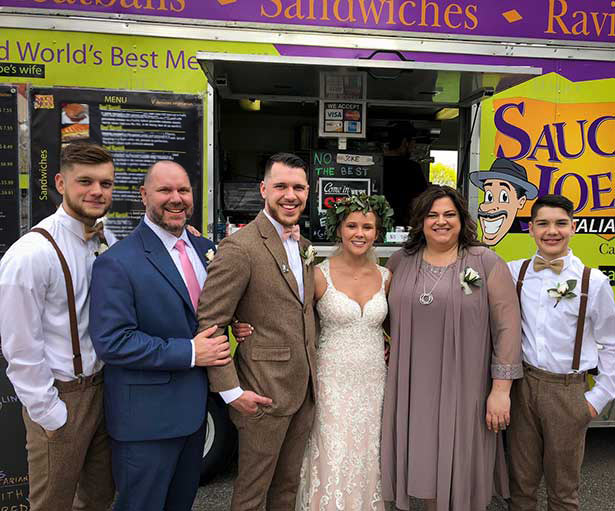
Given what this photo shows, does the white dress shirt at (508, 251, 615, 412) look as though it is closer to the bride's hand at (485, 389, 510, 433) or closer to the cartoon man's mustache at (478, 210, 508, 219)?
the bride's hand at (485, 389, 510, 433)

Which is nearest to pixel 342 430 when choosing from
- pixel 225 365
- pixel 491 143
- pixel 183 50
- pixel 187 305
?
pixel 225 365

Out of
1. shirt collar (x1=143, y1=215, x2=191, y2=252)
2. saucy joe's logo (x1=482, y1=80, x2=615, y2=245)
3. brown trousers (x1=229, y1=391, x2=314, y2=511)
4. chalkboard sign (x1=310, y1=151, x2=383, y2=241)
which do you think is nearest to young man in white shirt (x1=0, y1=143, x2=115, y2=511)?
shirt collar (x1=143, y1=215, x2=191, y2=252)

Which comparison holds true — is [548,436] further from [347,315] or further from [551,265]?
[347,315]

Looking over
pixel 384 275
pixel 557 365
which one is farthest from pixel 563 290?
pixel 384 275

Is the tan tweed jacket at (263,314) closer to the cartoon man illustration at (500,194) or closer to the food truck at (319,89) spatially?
the food truck at (319,89)

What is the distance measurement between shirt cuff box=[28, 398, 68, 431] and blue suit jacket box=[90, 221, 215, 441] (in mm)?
163

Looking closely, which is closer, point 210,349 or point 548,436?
point 210,349

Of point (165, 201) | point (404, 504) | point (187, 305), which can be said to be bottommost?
point (404, 504)

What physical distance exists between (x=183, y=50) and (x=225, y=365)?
6.28ft

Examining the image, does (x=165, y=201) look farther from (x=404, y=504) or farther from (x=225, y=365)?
(x=404, y=504)

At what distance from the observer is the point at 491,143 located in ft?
10.5

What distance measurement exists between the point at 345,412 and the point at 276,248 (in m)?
0.86

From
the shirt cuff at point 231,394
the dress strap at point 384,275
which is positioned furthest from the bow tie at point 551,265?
the shirt cuff at point 231,394

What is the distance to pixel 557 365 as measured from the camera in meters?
2.36
